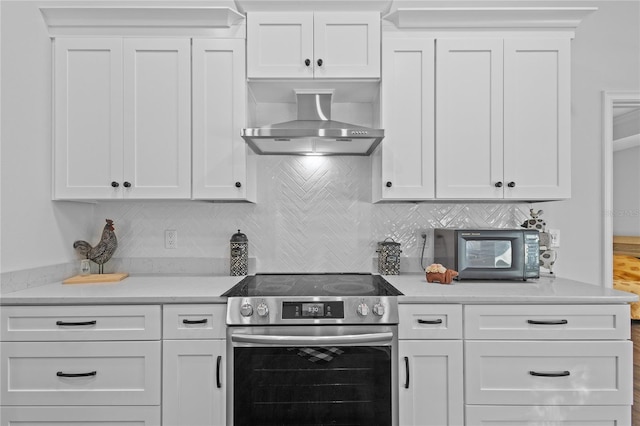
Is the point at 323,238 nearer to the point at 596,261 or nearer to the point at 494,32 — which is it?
the point at 494,32

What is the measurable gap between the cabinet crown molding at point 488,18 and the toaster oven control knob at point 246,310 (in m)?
1.73

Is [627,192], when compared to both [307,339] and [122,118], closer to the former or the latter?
[307,339]

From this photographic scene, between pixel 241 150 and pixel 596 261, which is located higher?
pixel 241 150

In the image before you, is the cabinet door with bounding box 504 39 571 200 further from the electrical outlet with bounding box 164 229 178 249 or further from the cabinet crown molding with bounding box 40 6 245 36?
the electrical outlet with bounding box 164 229 178 249

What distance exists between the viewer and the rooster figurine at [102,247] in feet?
7.32

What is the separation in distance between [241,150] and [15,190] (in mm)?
1154

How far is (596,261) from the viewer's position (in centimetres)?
245

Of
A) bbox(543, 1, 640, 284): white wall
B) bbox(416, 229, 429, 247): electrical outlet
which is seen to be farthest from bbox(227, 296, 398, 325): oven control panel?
bbox(543, 1, 640, 284): white wall

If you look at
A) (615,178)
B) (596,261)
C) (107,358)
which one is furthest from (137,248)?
(615,178)

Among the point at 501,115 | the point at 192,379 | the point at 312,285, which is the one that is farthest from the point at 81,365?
the point at 501,115

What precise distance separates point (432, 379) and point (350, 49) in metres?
1.78

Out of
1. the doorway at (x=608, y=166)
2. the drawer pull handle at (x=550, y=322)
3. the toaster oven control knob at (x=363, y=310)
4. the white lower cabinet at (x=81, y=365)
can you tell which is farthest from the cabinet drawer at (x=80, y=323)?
the doorway at (x=608, y=166)

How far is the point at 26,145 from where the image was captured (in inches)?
76.7

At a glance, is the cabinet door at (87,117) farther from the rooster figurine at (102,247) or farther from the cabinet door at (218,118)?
the cabinet door at (218,118)
